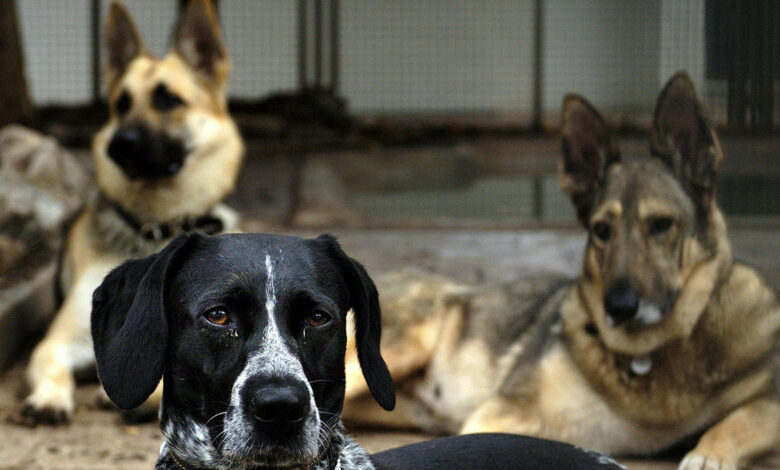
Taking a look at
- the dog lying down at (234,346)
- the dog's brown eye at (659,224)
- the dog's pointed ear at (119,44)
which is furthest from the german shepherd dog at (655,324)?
the dog's pointed ear at (119,44)

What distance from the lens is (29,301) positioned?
18.3ft

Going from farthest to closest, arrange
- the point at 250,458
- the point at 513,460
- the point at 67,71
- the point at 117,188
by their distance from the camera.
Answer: the point at 67,71
the point at 117,188
the point at 513,460
the point at 250,458

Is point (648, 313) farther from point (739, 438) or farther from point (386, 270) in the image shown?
point (386, 270)

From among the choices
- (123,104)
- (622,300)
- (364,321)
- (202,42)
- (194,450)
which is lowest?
(622,300)

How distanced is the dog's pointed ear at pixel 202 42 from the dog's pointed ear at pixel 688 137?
2.61 m

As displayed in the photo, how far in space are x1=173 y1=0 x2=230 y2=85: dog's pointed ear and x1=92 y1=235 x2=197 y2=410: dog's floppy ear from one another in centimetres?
335

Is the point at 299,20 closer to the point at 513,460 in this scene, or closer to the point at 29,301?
the point at 29,301

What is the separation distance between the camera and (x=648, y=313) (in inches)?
146

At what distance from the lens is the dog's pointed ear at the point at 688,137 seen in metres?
3.77

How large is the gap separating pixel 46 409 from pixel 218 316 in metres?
2.42

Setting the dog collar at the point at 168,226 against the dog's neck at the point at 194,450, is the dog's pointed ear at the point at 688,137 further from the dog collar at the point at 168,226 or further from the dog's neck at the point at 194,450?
the dog collar at the point at 168,226

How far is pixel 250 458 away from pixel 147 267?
21.0 inches

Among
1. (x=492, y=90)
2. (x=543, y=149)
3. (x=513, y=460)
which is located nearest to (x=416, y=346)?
(x=513, y=460)

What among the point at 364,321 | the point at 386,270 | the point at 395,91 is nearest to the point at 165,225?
the point at 386,270
